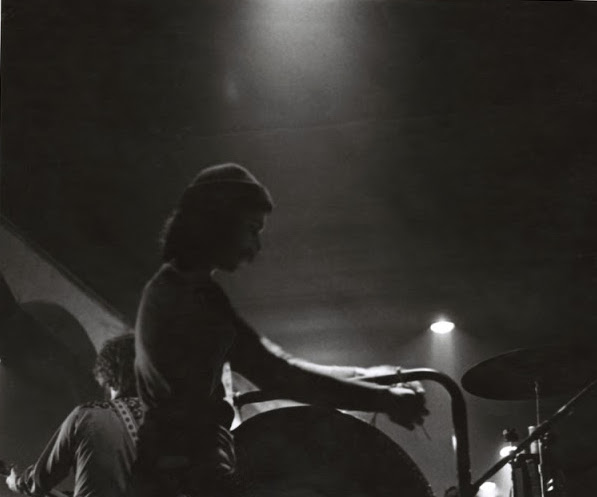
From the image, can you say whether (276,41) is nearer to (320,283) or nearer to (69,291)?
(320,283)

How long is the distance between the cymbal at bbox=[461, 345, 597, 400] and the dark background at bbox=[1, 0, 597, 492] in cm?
3

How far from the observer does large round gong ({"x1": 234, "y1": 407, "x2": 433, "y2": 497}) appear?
1.21 meters

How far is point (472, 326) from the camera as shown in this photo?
1.33 m

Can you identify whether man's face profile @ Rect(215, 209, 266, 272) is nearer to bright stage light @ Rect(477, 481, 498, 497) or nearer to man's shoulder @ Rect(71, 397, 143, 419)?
man's shoulder @ Rect(71, 397, 143, 419)

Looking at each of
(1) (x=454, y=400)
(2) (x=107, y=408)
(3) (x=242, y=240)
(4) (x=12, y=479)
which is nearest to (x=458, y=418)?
(1) (x=454, y=400)

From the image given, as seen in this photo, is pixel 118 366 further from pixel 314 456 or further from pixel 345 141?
pixel 345 141

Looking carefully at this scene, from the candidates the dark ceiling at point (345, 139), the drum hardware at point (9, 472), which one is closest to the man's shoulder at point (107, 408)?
the drum hardware at point (9, 472)

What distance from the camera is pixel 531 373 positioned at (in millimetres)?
1293

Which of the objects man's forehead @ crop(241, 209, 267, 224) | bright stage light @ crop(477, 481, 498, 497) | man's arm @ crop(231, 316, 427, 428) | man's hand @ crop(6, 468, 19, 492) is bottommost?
bright stage light @ crop(477, 481, 498, 497)

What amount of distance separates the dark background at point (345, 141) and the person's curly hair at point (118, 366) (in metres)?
0.13

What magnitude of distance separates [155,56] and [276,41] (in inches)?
8.5

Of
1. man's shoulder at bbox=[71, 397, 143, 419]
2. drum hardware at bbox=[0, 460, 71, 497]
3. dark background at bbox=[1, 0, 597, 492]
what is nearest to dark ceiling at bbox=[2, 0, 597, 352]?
dark background at bbox=[1, 0, 597, 492]

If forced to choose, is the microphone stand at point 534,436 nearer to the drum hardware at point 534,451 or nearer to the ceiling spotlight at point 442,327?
the drum hardware at point 534,451

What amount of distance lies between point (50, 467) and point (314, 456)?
0.41m
